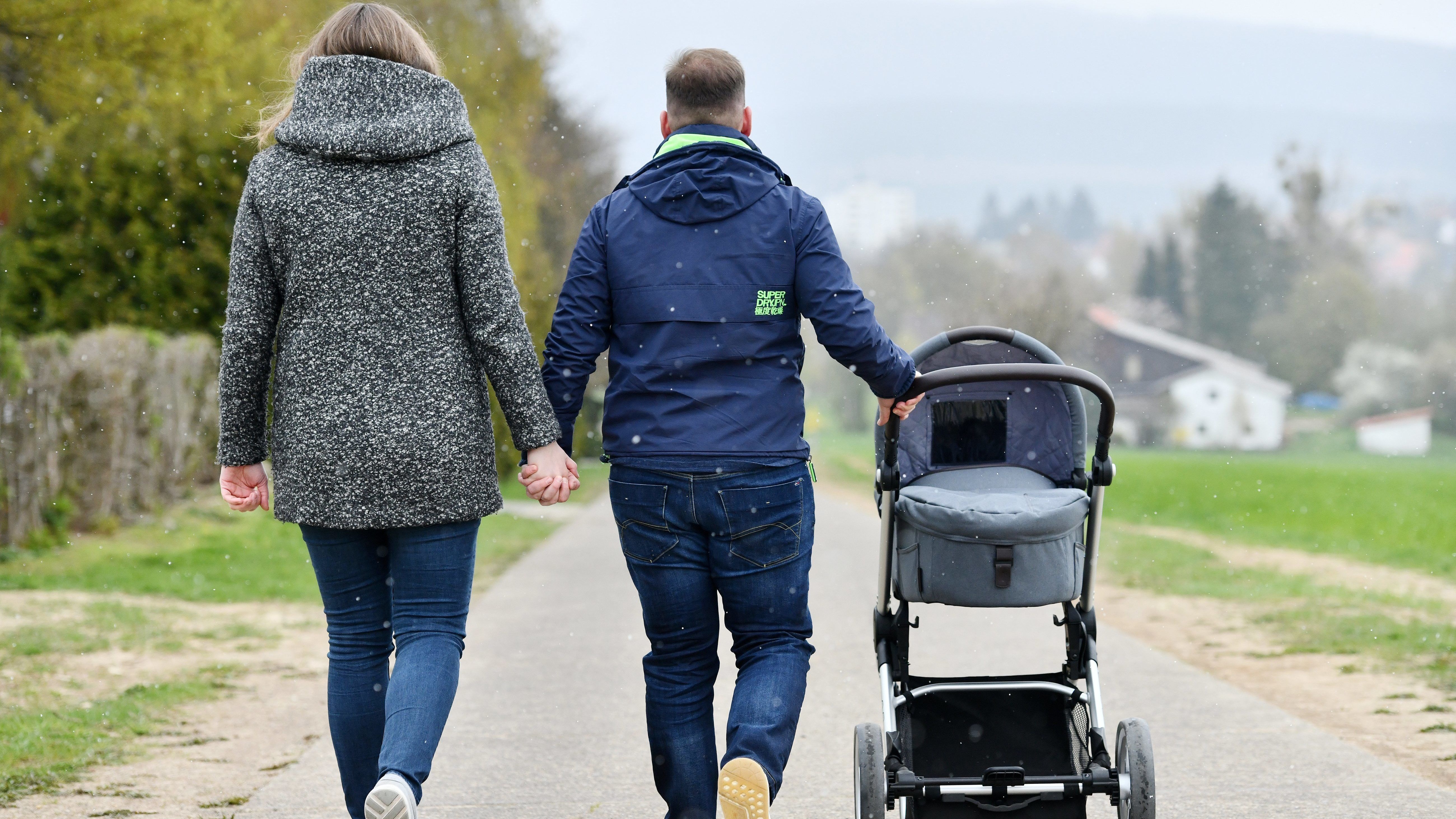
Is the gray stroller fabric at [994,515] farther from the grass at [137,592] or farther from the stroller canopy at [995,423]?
the grass at [137,592]

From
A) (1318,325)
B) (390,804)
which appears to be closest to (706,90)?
(390,804)

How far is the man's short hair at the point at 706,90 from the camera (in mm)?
→ 3412

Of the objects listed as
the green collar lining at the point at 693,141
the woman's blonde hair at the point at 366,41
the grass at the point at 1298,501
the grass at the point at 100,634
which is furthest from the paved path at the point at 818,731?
the grass at the point at 1298,501

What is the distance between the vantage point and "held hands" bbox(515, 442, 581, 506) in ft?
10.9

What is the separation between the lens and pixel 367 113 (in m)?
3.21

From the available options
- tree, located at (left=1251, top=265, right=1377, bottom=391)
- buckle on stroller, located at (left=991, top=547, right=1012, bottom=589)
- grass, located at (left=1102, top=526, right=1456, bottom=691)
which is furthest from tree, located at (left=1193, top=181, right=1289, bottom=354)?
buckle on stroller, located at (left=991, top=547, right=1012, bottom=589)

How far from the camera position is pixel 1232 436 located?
78.8 m

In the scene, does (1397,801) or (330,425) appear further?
(1397,801)

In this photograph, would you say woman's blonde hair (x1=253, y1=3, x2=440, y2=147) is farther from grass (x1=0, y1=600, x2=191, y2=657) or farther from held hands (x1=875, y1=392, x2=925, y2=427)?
grass (x1=0, y1=600, x2=191, y2=657)

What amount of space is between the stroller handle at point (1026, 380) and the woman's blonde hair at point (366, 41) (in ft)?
4.63

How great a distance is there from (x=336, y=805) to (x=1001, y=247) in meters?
108

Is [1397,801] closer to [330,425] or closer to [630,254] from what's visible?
[630,254]

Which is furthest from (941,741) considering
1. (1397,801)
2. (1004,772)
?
Result: (1397,801)

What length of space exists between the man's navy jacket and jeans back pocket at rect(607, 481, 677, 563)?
0.09 meters
